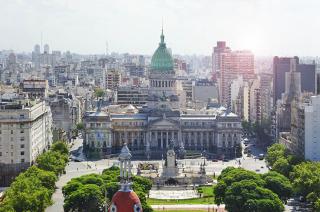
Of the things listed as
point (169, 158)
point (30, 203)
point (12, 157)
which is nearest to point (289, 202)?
point (169, 158)

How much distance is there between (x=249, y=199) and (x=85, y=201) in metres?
25.4

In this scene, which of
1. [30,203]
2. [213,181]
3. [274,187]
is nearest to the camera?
[30,203]

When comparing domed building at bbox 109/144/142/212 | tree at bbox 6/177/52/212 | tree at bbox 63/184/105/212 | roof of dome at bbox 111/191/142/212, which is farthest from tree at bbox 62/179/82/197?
roof of dome at bbox 111/191/142/212

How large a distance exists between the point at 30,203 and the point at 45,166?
42480 mm

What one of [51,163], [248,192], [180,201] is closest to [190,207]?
[180,201]

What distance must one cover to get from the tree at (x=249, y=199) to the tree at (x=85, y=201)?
20.2 metres

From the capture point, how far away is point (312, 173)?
122 metres

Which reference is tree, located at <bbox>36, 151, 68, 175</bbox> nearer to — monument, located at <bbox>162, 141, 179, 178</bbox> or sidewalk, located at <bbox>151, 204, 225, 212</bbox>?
monument, located at <bbox>162, 141, 179, 178</bbox>

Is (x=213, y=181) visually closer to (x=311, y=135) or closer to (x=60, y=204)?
(x=311, y=135)

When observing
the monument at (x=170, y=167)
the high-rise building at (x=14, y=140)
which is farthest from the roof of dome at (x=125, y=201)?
the monument at (x=170, y=167)

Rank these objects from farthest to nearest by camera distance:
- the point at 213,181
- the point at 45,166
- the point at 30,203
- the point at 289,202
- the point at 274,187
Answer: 1. the point at 213,181
2. the point at 45,166
3. the point at 289,202
4. the point at 274,187
5. the point at 30,203

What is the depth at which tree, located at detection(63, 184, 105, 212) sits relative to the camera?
362ft

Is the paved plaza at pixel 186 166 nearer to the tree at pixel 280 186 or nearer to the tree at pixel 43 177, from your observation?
the tree at pixel 43 177

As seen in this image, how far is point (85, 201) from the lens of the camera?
110 meters
